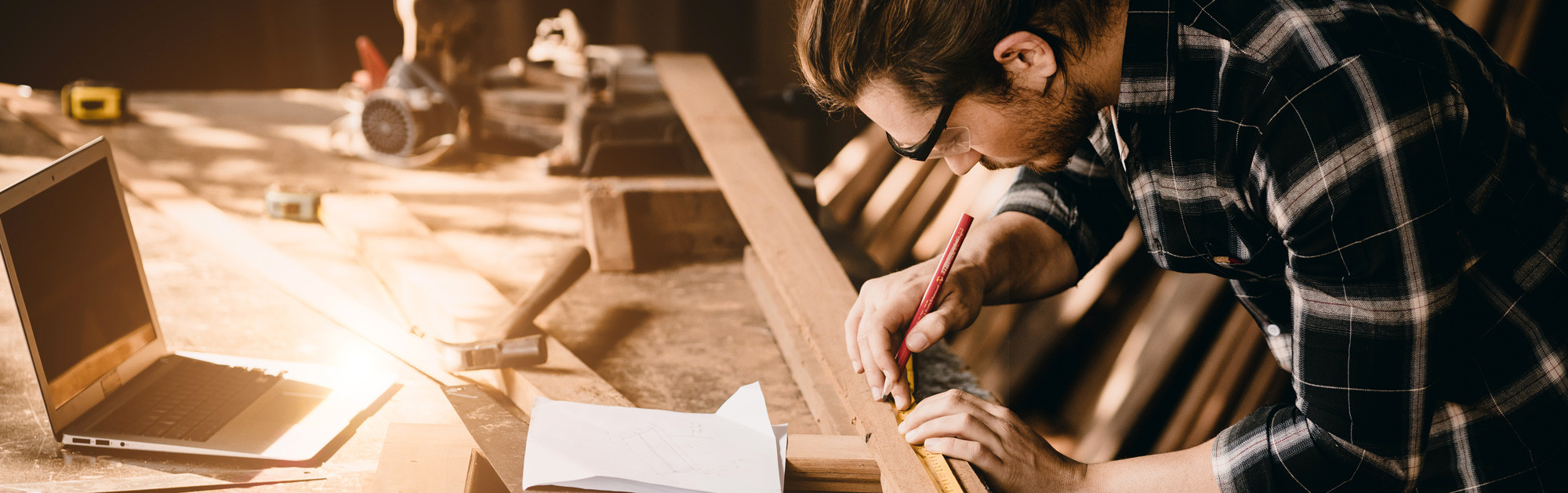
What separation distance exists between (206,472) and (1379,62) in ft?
4.44

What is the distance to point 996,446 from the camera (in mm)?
1082

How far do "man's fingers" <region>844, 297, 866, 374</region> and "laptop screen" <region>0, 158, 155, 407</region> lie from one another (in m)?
1.00

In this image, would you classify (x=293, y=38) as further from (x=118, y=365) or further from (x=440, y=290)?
(x=118, y=365)

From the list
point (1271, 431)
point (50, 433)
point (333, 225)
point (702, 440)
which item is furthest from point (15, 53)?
point (1271, 431)

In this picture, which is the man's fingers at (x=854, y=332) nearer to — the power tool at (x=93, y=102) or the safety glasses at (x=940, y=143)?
the safety glasses at (x=940, y=143)

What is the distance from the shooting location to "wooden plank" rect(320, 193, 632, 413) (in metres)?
1.33

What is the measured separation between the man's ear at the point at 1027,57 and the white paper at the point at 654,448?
522 mm

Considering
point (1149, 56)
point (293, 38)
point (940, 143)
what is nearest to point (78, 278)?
point (940, 143)

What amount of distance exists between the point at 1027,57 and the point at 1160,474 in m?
0.51

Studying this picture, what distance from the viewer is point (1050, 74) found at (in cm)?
103

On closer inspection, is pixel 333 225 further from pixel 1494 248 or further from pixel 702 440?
pixel 1494 248

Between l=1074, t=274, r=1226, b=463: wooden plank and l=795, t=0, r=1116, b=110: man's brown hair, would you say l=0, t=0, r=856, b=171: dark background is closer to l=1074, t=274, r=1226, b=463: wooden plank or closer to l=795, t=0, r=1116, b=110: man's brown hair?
l=1074, t=274, r=1226, b=463: wooden plank

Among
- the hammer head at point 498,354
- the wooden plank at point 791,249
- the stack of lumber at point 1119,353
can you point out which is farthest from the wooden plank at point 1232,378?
the hammer head at point 498,354

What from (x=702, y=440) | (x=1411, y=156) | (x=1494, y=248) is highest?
(x=1411, y=156)
